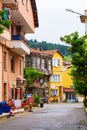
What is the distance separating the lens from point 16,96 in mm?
56812

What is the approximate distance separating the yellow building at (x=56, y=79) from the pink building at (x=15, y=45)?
47.3 metres

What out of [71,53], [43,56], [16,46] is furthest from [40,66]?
[71,53]

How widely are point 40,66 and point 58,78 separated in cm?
951

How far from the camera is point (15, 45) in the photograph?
166 ft

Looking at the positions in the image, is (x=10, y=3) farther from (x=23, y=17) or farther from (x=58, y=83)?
(x=58, y=83)

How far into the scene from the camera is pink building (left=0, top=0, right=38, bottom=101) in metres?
46.8

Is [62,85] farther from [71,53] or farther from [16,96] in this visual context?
[71,53]

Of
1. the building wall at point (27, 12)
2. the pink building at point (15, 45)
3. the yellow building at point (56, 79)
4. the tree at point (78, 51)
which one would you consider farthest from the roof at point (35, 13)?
the yellow building at point (56, 79)

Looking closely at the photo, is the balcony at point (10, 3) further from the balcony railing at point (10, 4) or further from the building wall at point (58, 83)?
the building wall at point (58, 83)

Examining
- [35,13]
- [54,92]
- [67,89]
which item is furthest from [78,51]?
[67,89]

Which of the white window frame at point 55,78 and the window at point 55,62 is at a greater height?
the window at point 55,62

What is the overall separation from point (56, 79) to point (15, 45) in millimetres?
59265

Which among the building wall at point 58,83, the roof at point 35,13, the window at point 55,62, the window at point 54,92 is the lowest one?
the window at point 54,92

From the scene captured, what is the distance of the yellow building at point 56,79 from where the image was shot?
10731 cm
